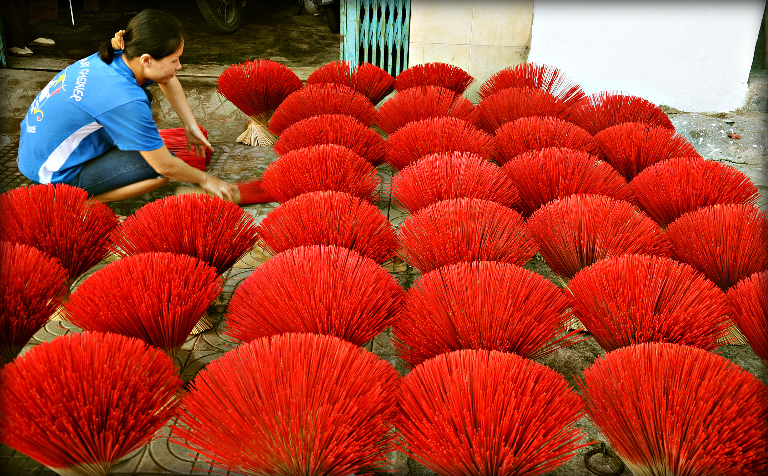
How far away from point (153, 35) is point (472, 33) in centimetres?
156

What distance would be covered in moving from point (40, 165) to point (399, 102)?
1131 millimetres

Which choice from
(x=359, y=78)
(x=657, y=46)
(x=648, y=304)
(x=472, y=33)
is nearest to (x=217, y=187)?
(x=359, y=78)

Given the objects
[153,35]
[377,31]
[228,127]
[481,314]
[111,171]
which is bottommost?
[228,127]

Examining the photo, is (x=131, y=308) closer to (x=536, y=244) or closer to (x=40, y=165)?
(x=536, y=244)

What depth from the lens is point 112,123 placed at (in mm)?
1771

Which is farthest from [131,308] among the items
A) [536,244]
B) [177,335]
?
[536,244]

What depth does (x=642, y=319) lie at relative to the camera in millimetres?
1085

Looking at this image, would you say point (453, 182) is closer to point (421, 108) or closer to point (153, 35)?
point (421, 108)

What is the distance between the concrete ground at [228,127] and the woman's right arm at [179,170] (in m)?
0.17

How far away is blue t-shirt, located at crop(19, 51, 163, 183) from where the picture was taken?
1756mm

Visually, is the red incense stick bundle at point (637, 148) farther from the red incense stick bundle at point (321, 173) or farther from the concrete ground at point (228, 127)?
the red incense stick bundle at point (321, 173)

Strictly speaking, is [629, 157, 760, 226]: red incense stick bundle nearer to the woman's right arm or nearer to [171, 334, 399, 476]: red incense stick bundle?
[171, 334, 399, 476]: red incense stick bundle

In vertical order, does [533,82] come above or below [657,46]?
below

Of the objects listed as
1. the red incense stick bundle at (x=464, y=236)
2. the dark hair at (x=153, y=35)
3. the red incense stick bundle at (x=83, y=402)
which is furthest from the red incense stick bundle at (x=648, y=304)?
the dark hair at (x=153, y=35)
